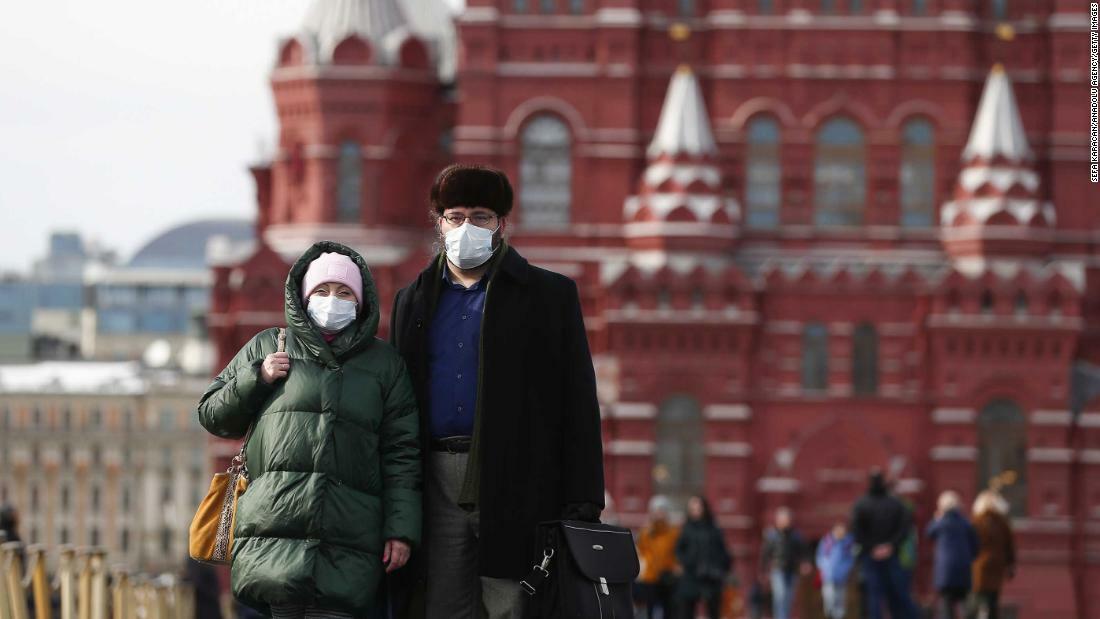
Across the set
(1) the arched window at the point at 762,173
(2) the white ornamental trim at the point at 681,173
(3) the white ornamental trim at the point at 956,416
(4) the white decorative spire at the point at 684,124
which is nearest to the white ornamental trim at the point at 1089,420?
(3) the white ornamental trim at the point at 956,416

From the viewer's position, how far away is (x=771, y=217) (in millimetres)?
50125

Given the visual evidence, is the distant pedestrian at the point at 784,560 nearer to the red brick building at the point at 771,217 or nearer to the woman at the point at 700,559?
the woman at the point at 700,559

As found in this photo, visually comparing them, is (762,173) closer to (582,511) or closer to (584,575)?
(582,511)

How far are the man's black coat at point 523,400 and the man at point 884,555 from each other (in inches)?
515

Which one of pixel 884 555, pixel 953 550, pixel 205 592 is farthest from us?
pixel 884 555

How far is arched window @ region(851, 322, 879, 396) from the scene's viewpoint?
1917 inches

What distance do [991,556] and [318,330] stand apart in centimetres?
1503

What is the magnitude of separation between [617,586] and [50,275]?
15523cm

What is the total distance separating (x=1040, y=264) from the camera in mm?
48781

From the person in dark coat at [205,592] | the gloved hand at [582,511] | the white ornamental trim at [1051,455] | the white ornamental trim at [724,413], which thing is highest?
the gloved hand at [582,511]

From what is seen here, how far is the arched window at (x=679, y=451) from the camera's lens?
47781mm

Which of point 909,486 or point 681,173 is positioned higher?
point 681,173

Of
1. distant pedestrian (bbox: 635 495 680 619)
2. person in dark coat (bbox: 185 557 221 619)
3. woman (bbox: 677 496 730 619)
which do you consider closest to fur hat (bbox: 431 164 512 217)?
person in dark coat (bbox: 185 557 221 619)

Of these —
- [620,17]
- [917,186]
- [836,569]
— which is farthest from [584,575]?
[917,186]
